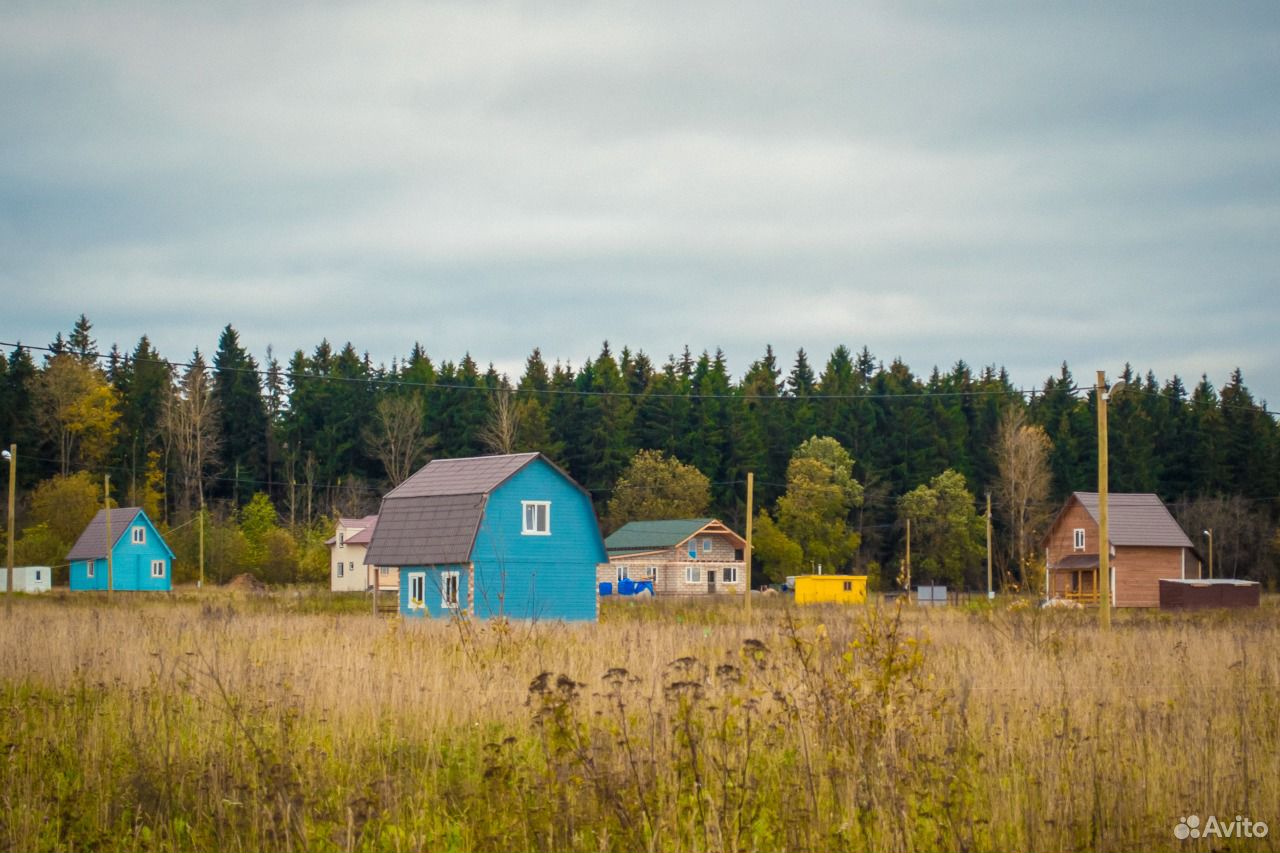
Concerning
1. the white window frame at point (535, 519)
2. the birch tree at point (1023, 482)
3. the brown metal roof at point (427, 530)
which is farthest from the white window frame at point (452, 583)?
the birch tree at point (1023, 482)

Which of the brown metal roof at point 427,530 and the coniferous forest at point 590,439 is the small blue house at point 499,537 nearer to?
the brown metal roof at point 427,530

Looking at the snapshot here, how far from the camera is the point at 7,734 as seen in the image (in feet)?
32.3

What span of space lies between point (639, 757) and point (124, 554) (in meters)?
68.6

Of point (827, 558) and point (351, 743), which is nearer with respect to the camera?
point (351, 743)

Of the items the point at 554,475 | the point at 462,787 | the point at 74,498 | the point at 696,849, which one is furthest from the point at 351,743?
the point at 74,498

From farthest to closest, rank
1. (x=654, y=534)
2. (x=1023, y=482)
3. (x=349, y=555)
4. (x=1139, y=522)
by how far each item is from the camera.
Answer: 1. (x=1023, y=482)
2. (x=654, y=534)
3. (x=349, y=555)
4. (x=1139, y=522)

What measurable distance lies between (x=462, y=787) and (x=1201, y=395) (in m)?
112

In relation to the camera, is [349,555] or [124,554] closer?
[124,554]

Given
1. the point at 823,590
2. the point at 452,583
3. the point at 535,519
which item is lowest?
the point at 823,590

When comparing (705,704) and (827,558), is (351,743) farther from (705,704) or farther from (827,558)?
(827,558)

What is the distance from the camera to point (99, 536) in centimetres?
6938

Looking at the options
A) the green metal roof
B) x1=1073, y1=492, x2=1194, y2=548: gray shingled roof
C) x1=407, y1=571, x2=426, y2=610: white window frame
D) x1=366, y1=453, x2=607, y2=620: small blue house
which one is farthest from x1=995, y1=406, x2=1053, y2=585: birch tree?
x1=407, y1=571, x2=426, y2=610: white window frame

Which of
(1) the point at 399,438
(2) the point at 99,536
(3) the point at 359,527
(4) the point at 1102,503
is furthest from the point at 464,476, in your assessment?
(1) the point at 399,438

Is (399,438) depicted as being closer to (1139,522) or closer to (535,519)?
(1139,522)
